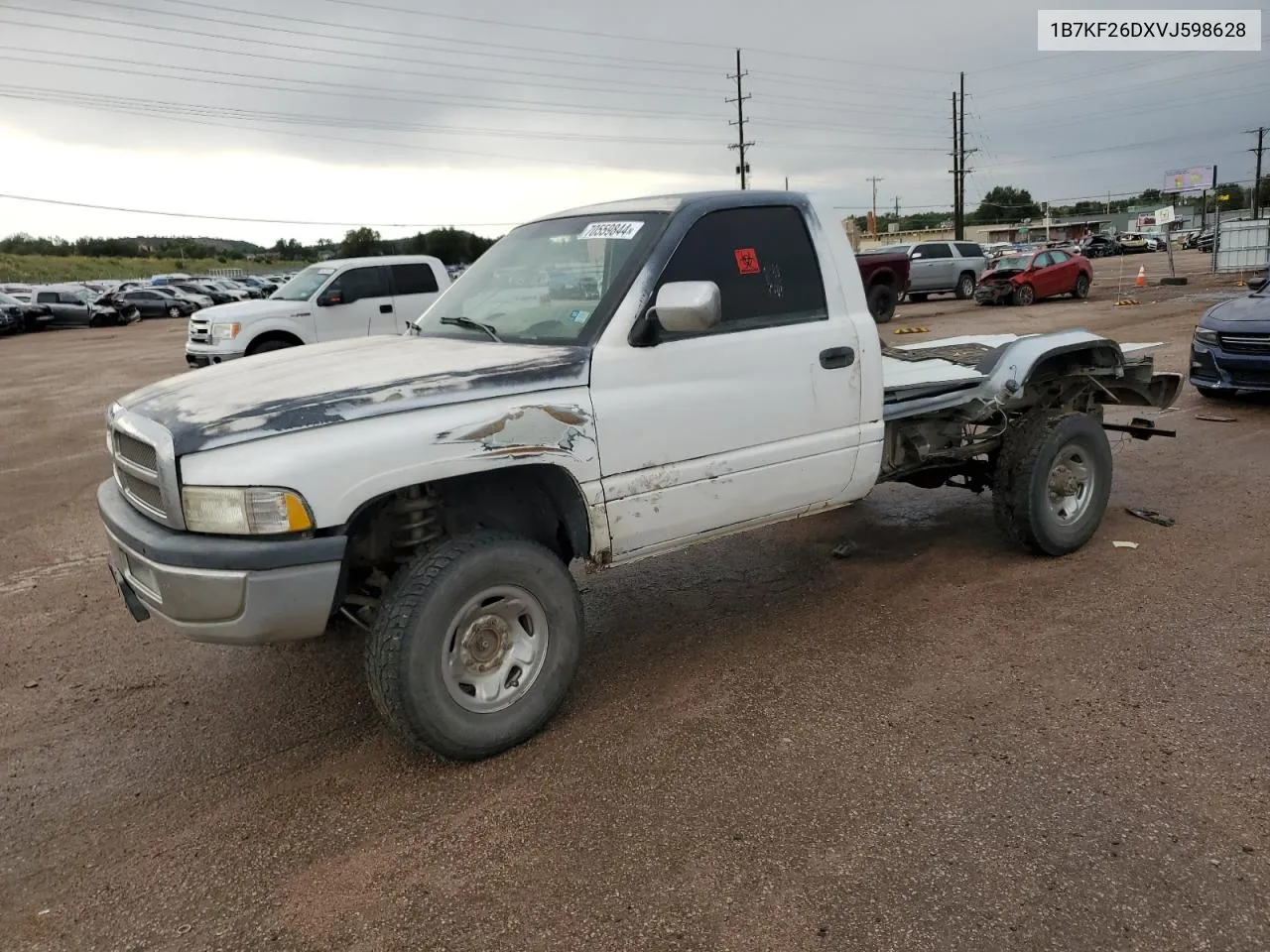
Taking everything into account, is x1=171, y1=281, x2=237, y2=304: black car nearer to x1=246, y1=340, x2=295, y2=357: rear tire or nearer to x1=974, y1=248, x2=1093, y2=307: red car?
x1=246, y1=340, x2=295, y2=357: rear tire

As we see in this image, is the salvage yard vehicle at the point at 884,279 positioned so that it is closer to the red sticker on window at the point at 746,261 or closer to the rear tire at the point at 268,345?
the rear tire at the point at 268,345

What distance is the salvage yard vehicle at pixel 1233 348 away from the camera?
875 cm

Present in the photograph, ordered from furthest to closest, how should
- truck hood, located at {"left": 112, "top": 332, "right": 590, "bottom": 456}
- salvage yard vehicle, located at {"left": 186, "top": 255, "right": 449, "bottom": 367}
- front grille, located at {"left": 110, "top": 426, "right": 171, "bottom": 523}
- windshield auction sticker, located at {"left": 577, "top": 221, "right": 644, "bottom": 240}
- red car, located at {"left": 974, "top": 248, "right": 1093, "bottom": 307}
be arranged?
red car, located at {"left": 974, "top": 248, "right": 1093, "bottom": 307} → salvage yard vehicle, located at {"left": 186, "top": 255, "right": 449, "bottom": 367} → windshield auction sticker, located at {"left": 577, "top": 221, "right": 644, "bottom": 240} → front grille, located at {"left": 110, "top": 426, "right": 171, "bottom": 523} → truck hood, located at {"left": 112, "top": 332, "right": 590, "bottom": 456}

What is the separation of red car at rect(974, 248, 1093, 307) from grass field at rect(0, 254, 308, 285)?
66317 millimetres

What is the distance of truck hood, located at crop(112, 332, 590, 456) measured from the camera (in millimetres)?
2980

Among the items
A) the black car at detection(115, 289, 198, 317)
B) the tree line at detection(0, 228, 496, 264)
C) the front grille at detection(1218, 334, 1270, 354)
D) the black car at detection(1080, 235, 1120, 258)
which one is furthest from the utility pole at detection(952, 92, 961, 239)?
the front grille at detection(1218, 334, 1270, 354)

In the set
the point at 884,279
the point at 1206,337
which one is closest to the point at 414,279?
the point at 1206,337

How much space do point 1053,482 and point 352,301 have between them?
11.4m

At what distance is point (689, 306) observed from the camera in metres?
3.35

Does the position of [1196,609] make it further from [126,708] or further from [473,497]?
[126,708]

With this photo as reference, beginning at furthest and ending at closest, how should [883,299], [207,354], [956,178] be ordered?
[956,178]
[883,299]
[207,354]

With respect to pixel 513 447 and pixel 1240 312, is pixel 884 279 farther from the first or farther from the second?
pixel 513 447

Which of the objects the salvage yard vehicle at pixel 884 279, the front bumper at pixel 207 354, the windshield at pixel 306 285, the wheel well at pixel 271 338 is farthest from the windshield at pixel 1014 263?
the front bumper at pixel 207 354

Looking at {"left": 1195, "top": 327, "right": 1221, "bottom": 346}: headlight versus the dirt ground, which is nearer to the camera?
the dirt ground
